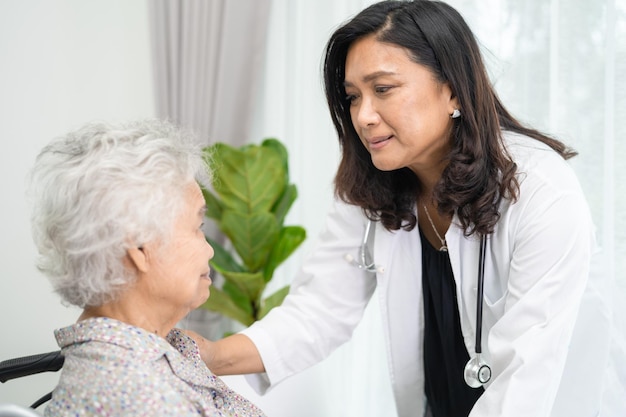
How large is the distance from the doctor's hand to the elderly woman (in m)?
0.32

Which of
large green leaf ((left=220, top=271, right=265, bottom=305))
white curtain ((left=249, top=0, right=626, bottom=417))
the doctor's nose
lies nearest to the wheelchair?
white curtain ((left=249, top=0, right=626, bottom=417))

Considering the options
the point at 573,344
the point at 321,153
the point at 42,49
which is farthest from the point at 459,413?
the point at 42,49

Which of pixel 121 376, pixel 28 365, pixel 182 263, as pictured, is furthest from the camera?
pixel 28 365

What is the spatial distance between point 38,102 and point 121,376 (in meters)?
1.72

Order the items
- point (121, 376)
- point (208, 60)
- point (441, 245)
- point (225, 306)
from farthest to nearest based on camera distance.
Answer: point (208, 60) → point (225, 306) → point (441, 245) → point (121, 376)

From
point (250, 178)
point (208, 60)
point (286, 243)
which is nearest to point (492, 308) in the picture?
point (286, 243)

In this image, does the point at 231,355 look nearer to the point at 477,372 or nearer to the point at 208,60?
the point at 477,372

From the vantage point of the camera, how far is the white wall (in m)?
2.35

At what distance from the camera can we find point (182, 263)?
120 cm

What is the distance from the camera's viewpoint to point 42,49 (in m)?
2.54

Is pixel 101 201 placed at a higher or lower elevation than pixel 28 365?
higher

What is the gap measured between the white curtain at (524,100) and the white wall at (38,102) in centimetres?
73

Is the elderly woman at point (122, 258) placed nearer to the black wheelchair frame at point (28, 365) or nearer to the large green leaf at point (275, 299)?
the black wheelchair frame at point (28, 365)

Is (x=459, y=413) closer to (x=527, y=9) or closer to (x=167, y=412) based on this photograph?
(x=167, y=412)
